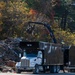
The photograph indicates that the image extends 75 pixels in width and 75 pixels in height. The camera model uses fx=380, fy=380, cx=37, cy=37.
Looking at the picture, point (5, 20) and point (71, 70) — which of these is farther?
point (5, 20)

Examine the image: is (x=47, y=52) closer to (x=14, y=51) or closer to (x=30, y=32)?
(x=14, y=51)

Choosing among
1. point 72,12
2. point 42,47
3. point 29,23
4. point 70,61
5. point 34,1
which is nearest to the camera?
point 42,47

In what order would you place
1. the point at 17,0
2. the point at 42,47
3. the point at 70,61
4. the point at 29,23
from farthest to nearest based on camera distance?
the point at 17,0 < the point at 29,23 < the point at 70,61 < the point at 42,47

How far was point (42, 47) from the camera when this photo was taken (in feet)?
137

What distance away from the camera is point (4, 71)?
43094 mm

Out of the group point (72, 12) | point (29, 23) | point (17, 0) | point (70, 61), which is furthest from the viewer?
point (72, 12)

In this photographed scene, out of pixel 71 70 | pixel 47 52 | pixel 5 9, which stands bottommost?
pixel 71 70

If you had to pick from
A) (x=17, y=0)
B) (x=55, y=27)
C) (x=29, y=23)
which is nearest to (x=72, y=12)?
(x=55, y=27)

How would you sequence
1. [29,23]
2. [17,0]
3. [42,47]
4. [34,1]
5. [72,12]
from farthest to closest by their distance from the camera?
1. [72,12]
2. [34,1]
3. [17,0]
4. [29,23]
5. [42,47]

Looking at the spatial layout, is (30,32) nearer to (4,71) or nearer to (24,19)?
(24,19)

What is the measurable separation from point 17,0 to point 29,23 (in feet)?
31.1

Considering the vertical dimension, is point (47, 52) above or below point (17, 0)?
below

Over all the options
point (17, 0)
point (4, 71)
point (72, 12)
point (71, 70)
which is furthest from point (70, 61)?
point (72, 12)

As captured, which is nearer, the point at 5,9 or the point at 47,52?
the point at 47,52
